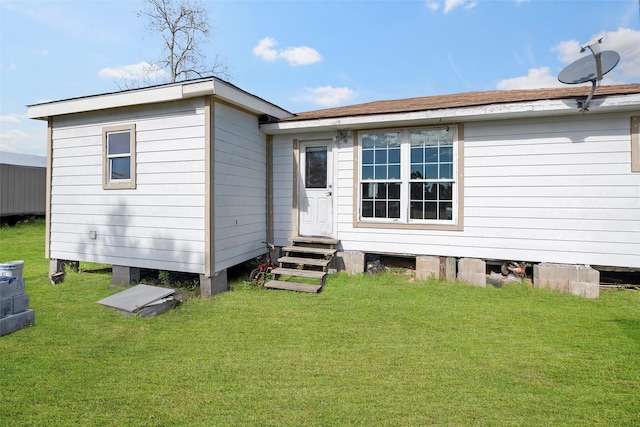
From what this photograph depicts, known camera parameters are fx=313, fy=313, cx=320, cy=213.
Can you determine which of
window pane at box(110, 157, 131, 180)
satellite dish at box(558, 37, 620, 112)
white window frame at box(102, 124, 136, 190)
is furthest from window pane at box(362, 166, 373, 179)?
window pane at box(110, 157, 131, 180)

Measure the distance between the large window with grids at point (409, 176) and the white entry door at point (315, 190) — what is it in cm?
71

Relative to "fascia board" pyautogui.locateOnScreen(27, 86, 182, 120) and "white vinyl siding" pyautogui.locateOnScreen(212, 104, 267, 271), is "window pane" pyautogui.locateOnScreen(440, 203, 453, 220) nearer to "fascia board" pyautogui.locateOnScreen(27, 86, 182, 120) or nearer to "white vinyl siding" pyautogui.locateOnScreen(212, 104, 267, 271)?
"white vinyl siding" pyautogui.locateOnScreen(212, 104, 267, 271)

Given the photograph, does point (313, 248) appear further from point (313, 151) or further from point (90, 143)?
point (90, 143)

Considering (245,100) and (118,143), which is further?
(118,143)

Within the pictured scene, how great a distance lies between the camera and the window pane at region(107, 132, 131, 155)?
19.5ft

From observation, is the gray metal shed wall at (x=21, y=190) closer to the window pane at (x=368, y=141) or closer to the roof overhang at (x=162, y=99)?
the roof overhang at (x=162, y=99)

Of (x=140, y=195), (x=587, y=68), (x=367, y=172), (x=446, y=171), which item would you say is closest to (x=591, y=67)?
(x=587, y=68)

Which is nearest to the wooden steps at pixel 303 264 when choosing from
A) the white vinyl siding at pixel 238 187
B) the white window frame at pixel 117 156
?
the white vinyl siding at pixel 238 187

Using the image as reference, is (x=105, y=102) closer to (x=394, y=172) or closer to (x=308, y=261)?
(x=308, y=261)

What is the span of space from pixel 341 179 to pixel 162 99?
3582 millimetres

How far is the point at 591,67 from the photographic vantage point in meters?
4.71

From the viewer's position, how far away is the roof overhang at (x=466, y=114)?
480cm

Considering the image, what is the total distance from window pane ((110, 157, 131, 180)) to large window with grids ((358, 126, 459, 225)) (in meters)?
4.50

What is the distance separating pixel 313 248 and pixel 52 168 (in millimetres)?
5795
